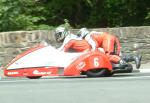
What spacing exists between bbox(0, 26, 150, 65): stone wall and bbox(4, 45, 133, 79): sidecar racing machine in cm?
303

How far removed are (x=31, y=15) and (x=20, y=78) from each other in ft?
19.9

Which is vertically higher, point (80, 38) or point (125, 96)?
point (80, 38)

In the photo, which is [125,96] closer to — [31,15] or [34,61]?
[34,61]

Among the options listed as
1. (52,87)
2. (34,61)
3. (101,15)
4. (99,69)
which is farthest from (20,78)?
(101,15)

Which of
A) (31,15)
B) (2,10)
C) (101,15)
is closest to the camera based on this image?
(2,10)

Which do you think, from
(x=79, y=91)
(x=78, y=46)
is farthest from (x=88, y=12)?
(x=79, y=91)

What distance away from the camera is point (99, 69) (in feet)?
49.6

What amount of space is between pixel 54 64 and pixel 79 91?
11.6 ft

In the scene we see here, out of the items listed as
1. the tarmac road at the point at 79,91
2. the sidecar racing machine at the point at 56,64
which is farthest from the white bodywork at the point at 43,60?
the tarmac road at the point at 79,91

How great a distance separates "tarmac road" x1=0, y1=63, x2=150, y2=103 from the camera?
10453 millimetres

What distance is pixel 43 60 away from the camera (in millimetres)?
14977

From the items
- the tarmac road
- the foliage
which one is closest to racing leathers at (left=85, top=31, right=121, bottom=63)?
the tarmac road

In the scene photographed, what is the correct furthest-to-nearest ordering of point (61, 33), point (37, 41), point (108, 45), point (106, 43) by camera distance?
point (37, 41) → point (61, 33) → point (106, 43) → point (108, 45)

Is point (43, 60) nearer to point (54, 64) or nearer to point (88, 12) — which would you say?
point (54, 64)
